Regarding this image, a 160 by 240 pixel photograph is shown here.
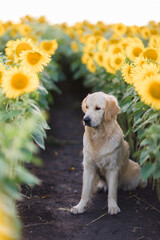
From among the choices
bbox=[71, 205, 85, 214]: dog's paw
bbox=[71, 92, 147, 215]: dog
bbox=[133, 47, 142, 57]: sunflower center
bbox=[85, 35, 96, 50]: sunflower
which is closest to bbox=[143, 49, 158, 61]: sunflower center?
bbox=[133, 47, 142, 57]: sunflower center

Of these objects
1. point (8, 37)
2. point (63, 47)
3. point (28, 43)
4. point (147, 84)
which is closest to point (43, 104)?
point (28, 43)

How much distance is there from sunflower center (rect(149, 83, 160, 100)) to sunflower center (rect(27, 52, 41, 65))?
115 centimetres

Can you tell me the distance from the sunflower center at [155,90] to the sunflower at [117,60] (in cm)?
164

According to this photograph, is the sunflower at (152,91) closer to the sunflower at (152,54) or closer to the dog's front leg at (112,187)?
the sunflower at (152,54)

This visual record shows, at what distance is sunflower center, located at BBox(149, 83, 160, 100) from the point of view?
2.50 meters

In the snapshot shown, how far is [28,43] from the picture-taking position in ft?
11.0

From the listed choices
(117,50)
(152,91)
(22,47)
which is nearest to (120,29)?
(117,50)

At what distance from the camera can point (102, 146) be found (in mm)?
3496

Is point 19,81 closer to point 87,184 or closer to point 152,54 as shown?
point 87,184

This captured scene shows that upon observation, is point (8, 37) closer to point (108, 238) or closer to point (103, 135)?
point (103, 135)

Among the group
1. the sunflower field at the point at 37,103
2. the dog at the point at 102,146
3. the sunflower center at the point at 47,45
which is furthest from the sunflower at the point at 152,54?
the sunflower center at the point at 47,45

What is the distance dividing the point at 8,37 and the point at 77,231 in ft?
16.9

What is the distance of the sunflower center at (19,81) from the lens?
2.55 m

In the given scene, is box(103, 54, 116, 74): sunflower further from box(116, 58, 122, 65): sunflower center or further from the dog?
the dog
